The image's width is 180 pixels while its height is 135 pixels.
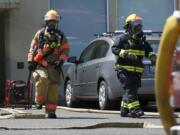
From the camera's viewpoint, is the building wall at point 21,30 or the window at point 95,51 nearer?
the window at point 95,51

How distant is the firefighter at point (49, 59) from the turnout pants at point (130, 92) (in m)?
1.14

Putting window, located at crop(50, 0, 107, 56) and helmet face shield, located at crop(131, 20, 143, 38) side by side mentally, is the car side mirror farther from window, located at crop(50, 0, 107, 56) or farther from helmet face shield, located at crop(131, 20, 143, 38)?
helmet face shield, located at crop(131, 20, 143, 38)

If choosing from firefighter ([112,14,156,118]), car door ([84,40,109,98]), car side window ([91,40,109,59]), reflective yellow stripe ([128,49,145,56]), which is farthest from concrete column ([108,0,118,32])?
reflective yellow stripe ([128,49,145,56])

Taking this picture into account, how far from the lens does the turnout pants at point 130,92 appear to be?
1157 centimetres

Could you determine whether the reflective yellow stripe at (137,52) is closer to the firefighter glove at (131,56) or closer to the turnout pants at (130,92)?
the firefighter glove at (131,56)

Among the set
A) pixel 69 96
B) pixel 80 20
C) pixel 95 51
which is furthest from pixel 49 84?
pixel 80 20

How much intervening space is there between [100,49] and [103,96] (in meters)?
1.27

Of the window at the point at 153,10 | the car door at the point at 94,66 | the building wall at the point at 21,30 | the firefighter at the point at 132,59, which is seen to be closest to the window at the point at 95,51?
the car door at the point at 94,66

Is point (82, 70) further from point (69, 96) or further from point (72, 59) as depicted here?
point (69, 96)

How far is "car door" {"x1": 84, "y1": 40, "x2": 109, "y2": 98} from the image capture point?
1434 cm

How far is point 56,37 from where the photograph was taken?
38.0ft

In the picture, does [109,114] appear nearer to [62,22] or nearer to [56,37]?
[56,37]

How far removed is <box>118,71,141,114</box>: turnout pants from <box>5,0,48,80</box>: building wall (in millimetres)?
6598

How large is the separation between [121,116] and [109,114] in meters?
0.84
